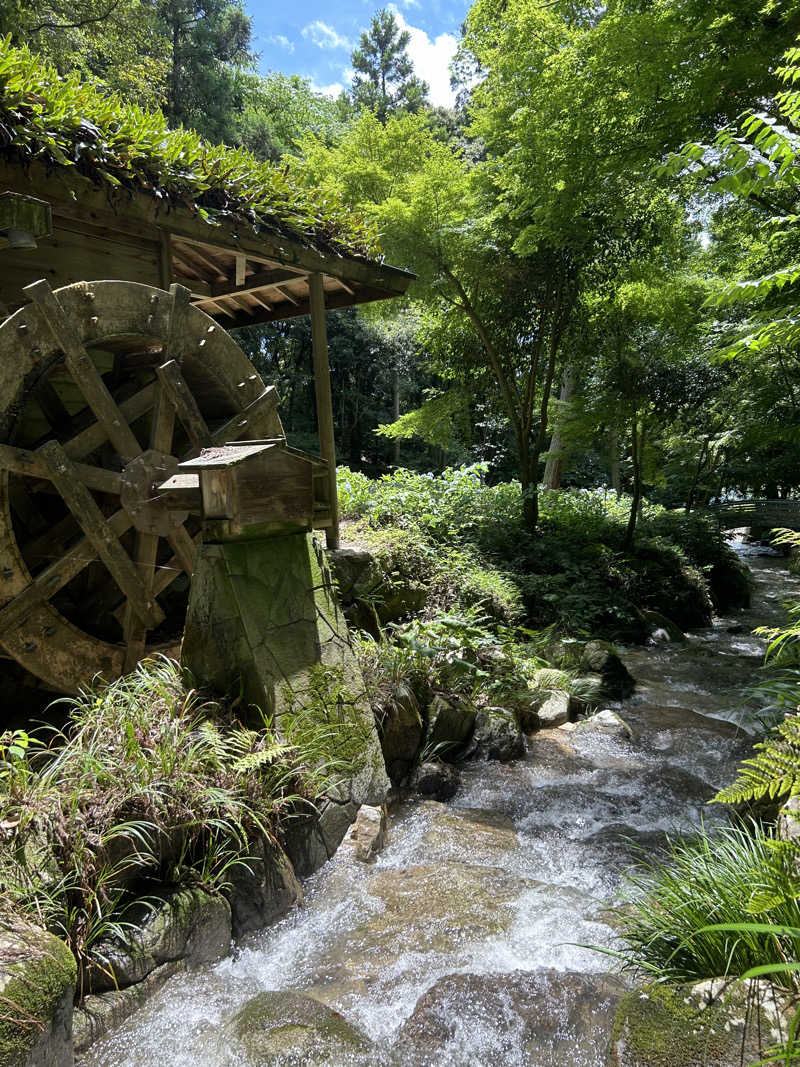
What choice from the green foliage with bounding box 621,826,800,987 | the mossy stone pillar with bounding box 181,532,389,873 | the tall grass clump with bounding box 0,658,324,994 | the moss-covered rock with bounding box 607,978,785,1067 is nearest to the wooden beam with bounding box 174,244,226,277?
the mossy stone pillar with bounding box 181,532,389,873

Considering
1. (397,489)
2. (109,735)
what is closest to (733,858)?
(109,735)

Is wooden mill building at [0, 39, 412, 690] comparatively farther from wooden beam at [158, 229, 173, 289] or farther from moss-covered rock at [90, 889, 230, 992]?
moss-covered rock at [90, 889, 230, 992]

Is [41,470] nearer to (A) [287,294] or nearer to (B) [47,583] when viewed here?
(B) [47,583]

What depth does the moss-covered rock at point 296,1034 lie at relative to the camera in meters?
2.17

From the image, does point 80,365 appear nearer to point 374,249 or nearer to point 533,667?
point 374,249

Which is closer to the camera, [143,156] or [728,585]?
[143,156]

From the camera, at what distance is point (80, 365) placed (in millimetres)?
4094

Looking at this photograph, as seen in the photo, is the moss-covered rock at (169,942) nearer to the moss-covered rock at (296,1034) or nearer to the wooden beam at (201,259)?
the moss-covered rock at (296,1034)

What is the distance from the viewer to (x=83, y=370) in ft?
13.6

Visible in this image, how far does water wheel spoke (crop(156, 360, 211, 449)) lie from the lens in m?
4.61

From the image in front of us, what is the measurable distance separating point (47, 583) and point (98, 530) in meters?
0.45

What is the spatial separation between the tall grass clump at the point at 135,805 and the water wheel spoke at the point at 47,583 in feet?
2.88

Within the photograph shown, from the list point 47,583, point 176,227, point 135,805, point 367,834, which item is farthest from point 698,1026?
point 176,227

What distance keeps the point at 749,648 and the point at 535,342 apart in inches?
240
